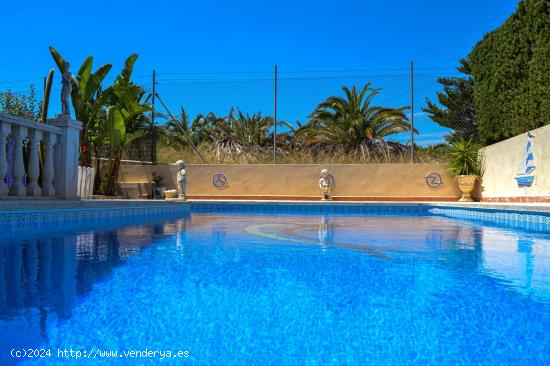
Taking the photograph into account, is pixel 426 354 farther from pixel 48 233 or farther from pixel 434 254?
pixel 48 233

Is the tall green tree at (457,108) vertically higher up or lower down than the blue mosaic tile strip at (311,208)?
higher up

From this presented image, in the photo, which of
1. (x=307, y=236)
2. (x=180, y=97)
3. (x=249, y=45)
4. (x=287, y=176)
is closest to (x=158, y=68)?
(x=180, y=97)

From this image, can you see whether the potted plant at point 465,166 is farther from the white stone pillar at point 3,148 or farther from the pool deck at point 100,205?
the white stone pillar at point 3,148

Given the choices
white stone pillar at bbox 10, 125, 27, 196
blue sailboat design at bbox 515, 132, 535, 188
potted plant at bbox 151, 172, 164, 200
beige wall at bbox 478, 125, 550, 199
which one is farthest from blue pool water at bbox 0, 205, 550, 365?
potted plant at bbox 151, 172, 164, 200

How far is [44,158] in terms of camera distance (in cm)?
715

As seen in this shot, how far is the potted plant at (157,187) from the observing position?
15.1 metres

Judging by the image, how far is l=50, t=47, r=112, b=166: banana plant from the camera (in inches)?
452

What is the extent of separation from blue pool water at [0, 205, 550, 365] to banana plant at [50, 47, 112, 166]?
23.8 feet

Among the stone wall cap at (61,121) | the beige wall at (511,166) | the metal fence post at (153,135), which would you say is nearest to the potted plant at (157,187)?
the metal fence post at (153,135)

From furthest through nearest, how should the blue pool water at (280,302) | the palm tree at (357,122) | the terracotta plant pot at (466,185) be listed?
the palm tree at (357,122) → the terracotta plant pot at (466,185) → the blue pool water at (280,302)

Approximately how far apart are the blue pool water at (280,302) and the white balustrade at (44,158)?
136cm

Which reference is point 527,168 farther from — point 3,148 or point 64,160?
point 3,148

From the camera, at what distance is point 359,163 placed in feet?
50.9

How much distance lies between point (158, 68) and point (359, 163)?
25.2 feet
